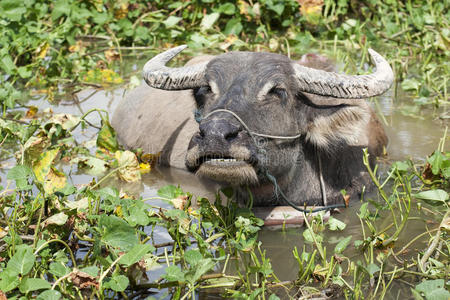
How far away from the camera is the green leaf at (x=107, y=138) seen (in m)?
4.60

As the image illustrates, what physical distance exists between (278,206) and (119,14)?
454 cm

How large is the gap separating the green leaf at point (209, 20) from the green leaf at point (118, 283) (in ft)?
16.3

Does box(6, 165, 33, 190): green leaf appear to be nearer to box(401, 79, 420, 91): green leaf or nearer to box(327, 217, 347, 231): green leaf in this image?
box(327, 217, 347, 231): green leaf

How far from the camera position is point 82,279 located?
8.18 ft

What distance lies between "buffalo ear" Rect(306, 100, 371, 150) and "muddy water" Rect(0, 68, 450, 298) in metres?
0.41

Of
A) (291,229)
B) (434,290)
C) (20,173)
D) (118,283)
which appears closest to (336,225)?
(291,229)

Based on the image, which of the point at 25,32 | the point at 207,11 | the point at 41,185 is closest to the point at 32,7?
the point at 25,32

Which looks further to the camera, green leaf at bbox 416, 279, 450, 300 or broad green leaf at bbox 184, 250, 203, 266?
broad green leaf at bbox 184, 250, 203, 266

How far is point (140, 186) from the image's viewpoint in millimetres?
4387

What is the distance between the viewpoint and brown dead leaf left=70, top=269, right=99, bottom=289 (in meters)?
2.46

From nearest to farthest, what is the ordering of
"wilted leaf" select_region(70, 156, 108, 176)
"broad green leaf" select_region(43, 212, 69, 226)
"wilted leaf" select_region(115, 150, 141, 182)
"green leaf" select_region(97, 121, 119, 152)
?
"broad green leaf" select_region(43, 212, 69, 226)
"wilted leaf" select_region(115, 150, 141, 182)
"wilted leaf" select_region(70, 156, 108, 176)
"green leaf" select_region(97, 121, 119, 152)

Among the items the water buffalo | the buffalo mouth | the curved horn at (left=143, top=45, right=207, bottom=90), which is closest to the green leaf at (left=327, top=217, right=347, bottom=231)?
the water buffalo

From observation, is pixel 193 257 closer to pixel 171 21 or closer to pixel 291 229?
pixel 291 229

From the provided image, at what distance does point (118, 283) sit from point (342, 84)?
165 cm
